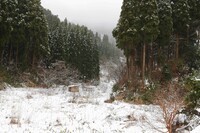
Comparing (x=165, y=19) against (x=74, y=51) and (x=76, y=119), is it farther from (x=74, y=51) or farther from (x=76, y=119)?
(x=74, y=51)

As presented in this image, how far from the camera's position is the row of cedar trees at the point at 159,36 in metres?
22.1

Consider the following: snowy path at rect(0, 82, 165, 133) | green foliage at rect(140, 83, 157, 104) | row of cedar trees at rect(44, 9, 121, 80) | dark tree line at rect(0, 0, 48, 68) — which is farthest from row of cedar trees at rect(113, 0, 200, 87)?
row of cedar trees at rect(44, 9, 121, 80)

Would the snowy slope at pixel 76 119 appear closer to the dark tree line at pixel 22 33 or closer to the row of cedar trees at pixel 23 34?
the dark tree line at pixel 22 33

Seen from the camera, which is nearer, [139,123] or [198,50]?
[139,123]

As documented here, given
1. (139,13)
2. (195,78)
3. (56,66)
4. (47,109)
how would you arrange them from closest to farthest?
1. (195,78)
2. (47,109)
3. (139,13)
4. (56,66)

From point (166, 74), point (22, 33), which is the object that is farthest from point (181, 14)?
point (22, 33)

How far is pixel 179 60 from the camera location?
78.2 feet

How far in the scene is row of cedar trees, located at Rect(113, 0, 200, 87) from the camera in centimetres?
2211

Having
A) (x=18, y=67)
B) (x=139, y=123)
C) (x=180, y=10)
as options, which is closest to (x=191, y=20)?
(x=180, y=10)

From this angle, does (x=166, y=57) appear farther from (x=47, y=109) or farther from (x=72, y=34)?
(x=72, y=34)

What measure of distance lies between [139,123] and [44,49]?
23.4 metres

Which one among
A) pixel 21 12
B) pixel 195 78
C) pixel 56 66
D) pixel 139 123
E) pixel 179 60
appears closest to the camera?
pixel 195 78

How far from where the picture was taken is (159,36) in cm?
2400

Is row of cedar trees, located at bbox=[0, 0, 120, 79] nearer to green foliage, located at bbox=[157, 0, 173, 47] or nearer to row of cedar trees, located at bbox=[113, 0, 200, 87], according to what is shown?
row of cedar trees, located at bbox=[113, 0, 200, 87]
